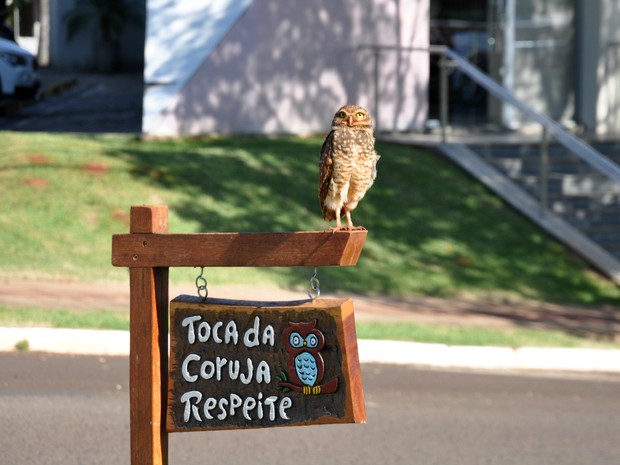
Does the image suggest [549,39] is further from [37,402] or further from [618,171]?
[37,402]

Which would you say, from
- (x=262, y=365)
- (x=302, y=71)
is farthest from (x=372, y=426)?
(x=302, y=71)

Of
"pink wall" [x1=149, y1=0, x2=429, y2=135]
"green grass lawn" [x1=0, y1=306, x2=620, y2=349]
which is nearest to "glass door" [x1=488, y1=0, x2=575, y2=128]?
"pink wall" [x1=149, y1=0, x2=429, y2=135]

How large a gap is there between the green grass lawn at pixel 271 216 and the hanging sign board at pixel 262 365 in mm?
7693

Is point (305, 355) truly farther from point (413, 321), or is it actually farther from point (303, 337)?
point (413, 321)

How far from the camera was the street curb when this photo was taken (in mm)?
9008

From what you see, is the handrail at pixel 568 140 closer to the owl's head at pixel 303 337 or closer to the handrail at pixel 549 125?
the handrail at pixel 549 125

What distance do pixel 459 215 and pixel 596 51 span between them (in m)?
5.55

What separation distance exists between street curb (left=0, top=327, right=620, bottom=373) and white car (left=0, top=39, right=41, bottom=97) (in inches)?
538

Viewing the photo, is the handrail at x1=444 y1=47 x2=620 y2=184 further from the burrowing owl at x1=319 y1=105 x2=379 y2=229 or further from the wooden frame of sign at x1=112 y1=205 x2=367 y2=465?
the wooden frame of sign at x1=112 y1=205 x2=367 y2=465

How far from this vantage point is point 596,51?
59.9ft

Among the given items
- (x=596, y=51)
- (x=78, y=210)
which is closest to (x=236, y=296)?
(x=78, y=210)

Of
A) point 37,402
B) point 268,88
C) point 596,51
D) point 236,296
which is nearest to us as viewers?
point 37,402

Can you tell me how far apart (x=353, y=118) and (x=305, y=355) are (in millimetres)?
980

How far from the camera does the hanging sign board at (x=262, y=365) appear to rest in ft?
12.6
